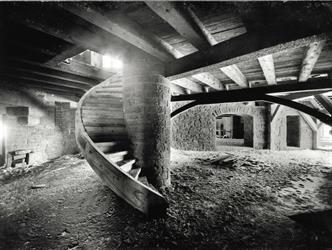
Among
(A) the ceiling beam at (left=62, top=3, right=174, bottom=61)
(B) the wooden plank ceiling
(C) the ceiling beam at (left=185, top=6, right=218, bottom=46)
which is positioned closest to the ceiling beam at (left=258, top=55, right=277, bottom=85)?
(B) the wooden plank ceiling

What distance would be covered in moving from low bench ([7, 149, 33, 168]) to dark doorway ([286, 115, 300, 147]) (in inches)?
471

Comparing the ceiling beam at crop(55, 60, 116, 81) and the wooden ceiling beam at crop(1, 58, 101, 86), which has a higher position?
the ceiling beam at crop(55, 60, 116, 81)

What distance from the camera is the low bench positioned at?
5.18 m

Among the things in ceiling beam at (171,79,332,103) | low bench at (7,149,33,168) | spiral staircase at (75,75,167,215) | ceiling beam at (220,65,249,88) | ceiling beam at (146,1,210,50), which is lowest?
low bench at (7,149,33,168)

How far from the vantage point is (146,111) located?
2912mm

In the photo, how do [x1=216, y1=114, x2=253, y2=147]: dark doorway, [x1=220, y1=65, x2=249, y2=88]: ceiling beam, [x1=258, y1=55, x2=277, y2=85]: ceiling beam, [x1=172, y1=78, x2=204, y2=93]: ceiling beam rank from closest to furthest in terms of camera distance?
[x1=258, y1=55, x2=277, y2=85]: ceiling beam → [x1=220, y1=65, x2=249, y2=88]: ceiling beam → [x1=172, y1=78, x2=204, y2=93]: ceiling beam → [x1=216, y1=114, x2=253, y2=147]: dark doorway

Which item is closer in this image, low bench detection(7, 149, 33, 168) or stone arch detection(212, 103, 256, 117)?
low bench detection(7, 149, 33, 168)

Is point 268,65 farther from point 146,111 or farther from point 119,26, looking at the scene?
point 119,26

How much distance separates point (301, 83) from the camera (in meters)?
3.79

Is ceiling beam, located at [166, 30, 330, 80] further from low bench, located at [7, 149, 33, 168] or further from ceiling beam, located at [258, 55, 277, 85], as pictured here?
low bench, located at [7, 149, 33, 168]

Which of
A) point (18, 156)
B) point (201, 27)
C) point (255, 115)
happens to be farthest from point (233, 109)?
point (18, 156)

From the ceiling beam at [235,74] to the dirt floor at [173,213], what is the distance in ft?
7.59

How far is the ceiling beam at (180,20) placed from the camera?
167 cm

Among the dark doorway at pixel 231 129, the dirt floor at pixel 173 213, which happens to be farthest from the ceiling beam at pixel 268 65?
the dark doorway at pixel 231 129
